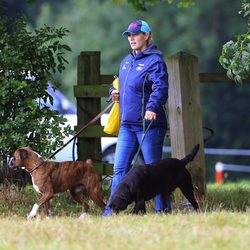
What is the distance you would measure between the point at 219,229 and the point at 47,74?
16.0 feet

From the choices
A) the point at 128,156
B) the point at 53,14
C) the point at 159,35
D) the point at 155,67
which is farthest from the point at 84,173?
the point at 53,14

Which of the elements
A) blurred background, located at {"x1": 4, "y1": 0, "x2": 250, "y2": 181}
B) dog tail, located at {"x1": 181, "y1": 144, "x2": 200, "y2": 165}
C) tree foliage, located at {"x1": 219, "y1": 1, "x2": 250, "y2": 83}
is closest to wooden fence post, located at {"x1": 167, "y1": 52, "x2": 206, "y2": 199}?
dog tail, located at {"x1": 181, "y1": 144, "x2": 200, "y2": 165}

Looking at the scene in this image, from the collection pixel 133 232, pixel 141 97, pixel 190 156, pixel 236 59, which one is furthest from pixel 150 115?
pixel 133 232

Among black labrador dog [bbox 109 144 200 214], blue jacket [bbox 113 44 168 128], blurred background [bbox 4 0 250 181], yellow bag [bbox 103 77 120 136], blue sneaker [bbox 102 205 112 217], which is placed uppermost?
blurred background [bbox 4 0 250 181]

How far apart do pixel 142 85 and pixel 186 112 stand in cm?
157

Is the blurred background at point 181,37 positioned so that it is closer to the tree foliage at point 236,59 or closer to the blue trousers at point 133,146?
the tree foliage at point 236,59

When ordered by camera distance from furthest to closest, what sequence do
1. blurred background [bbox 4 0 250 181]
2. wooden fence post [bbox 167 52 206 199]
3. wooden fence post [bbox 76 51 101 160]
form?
blurred background [bbox 4 0 250 181] → wooden fence post [bbox 76 51 101 160] → wooden fence post [bbox 167 52 206 199]

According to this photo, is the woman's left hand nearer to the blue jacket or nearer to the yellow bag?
the blue jacket

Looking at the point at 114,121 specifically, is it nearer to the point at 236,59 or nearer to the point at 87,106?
the point at 236,59

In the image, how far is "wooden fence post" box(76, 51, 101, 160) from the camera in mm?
13859

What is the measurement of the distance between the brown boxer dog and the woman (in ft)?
1.86

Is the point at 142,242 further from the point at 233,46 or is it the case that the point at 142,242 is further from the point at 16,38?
the point at 16,38

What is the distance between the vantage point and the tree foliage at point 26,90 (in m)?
13.2

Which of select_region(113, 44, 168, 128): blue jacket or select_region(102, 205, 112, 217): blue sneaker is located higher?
select_region(113, 44, 168, 128): blue jacket
